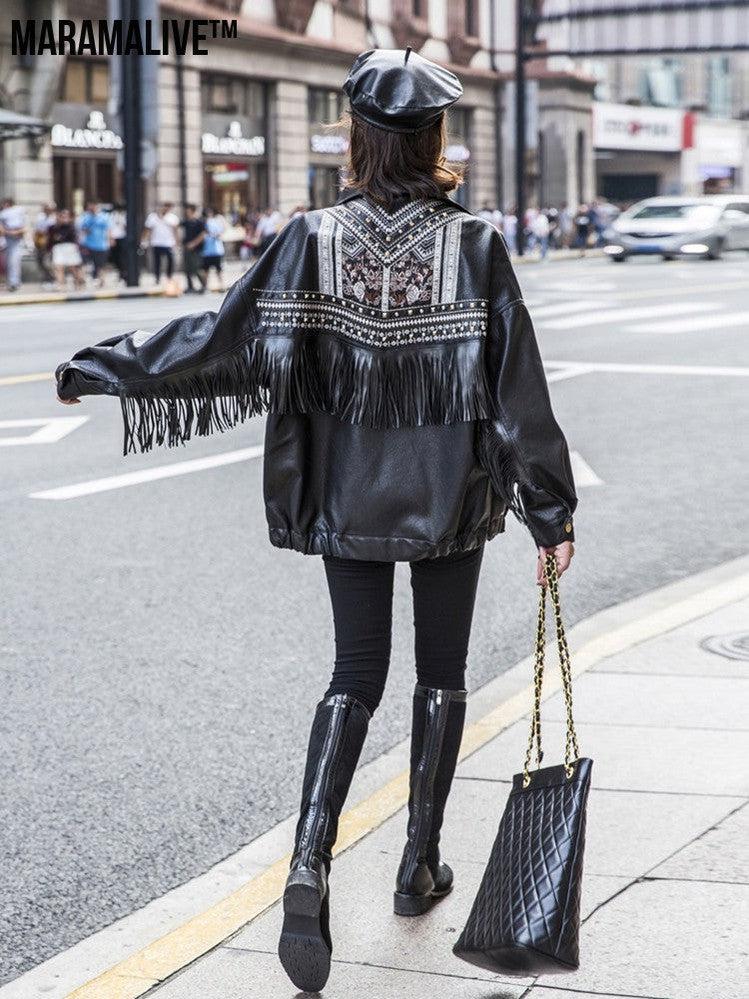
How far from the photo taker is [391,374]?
11.0ft

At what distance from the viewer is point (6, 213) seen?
30906 mm

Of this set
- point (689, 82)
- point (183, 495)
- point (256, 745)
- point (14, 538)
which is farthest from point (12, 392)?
point (689, 82)

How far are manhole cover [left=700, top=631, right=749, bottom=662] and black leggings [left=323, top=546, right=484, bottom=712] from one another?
252 centimetres

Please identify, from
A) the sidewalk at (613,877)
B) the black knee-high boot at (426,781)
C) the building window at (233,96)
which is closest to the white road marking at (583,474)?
the sidewalk at (613,877)

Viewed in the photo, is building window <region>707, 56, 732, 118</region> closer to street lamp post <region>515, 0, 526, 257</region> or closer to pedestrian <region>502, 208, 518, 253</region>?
street lamp post <region>515, 0, 526, 257</region>

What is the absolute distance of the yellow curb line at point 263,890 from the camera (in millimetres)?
3383

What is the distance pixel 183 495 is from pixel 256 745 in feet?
15.1

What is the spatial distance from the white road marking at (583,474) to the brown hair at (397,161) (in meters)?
6.61

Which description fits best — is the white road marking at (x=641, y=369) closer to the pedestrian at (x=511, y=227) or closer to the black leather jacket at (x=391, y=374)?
the black leather jacket at (x=391, y=374)

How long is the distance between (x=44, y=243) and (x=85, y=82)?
6502 mm

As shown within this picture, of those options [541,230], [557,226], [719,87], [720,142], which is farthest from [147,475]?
[719,87]

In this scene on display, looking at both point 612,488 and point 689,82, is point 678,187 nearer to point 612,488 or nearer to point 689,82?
point 689,82

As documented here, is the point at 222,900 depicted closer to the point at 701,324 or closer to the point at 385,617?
the point at 385,617

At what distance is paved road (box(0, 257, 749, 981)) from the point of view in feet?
14.3
